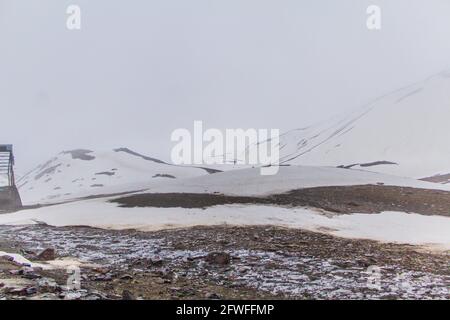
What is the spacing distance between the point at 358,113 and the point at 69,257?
176 inches

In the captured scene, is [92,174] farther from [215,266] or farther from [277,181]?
[277,181]

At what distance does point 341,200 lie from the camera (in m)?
5.91

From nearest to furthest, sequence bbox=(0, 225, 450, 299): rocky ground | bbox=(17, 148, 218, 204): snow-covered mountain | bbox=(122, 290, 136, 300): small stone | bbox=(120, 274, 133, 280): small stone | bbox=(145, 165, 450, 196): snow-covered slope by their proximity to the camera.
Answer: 1. bbox=(122, 290, 136, 300): small stone
2. bbox=(0, 225, 450, 299): rocky ground
3. bbox=(120, 274, 133, 280): small stone
4. bbox=(17, 148, 218, 204): snow-covered mountain
5. bbox=(145, 165, 450, 196): snow-covered slope

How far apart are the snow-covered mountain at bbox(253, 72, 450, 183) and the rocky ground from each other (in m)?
1.30

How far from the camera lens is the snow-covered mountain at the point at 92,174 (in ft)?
17.0

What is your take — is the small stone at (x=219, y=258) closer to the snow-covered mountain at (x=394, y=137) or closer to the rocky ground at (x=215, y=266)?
the rocky ground at (x=215, y=266)

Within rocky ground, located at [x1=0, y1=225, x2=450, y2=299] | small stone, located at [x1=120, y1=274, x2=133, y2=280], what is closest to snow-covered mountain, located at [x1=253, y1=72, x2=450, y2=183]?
rocky ground, located at [x1=0, y1=225, x2=450, y2=299]

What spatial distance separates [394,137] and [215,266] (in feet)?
11.1

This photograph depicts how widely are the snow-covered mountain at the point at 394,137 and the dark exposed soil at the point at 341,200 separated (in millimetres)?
322

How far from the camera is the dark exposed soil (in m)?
5.40

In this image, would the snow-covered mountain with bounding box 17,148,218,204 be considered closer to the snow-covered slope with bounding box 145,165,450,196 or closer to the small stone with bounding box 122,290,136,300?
the snow-covered slope with bounding box 145,165,450,196
